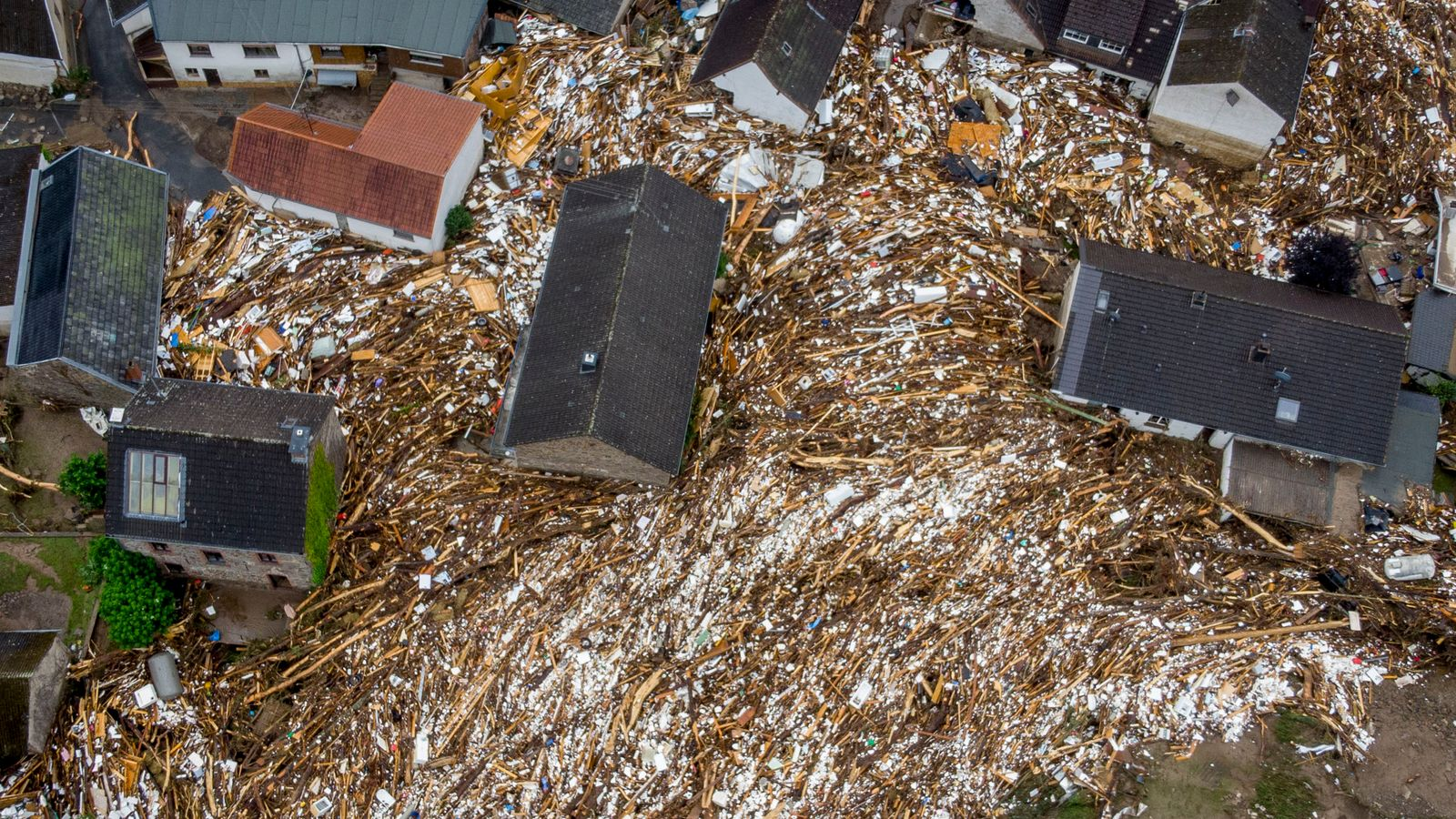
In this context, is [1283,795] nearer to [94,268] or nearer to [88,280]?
[88,280]

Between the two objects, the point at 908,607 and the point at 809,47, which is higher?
the point at 809,47

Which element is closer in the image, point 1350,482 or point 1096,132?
point 1350,482

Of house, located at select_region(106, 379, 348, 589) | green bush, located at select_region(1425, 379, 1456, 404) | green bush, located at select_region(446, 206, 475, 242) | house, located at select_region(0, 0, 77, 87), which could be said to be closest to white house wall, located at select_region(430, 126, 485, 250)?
green bush, located at select_region(446, 206, 475, 242)

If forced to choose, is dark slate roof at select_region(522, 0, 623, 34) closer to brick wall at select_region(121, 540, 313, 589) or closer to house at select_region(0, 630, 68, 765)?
brick wall at select_region(121, 540, 313, 589)

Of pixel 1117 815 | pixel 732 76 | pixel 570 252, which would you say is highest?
pixel 732 76

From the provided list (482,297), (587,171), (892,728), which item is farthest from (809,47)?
(892,728)

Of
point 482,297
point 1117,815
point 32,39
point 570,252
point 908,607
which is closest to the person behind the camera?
point 1117,815

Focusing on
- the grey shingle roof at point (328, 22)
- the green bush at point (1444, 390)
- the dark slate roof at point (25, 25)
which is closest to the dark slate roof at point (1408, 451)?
the green bush at point (1444, 390)

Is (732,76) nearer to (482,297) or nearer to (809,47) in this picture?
(809,47)
